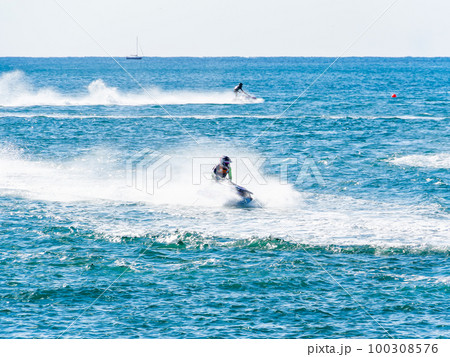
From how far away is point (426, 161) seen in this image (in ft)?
144

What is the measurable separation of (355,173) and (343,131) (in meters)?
20.6

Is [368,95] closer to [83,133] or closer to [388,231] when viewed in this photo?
[83,133]

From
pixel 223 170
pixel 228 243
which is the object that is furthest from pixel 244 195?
pixel 228 243

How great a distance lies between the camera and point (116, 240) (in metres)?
26.7

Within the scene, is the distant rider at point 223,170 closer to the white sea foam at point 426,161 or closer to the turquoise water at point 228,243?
the turquoise water at point 228,243

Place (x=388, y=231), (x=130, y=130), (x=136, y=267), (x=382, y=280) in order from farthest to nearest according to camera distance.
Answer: (x=130, y=130), (x=388, y=231), (x=136, y=267), (x=382, y=280)

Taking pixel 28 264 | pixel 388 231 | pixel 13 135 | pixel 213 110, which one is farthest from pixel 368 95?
pixel 28 264

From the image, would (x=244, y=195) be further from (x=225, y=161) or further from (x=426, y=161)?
(x=426, y=161)
